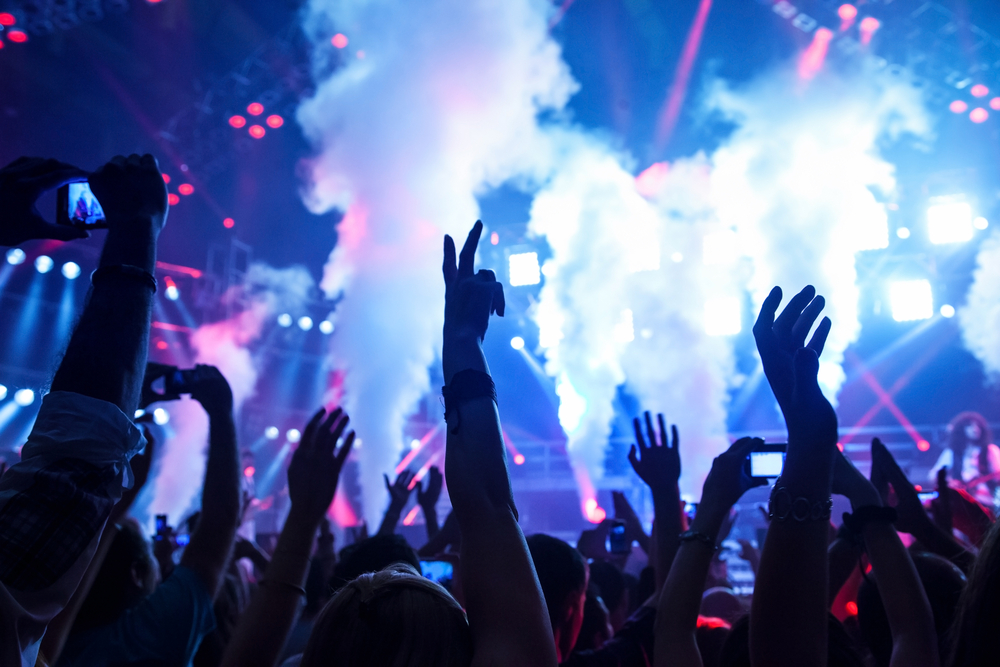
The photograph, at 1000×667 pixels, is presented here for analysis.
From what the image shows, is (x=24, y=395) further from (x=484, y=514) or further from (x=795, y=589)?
(x=795, y=589)

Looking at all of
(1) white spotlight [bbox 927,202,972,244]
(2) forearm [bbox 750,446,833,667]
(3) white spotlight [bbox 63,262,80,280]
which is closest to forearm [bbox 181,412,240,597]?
(2) forearm [bbox 750,446,833,667]

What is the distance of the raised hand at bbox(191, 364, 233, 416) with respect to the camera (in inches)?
97.8

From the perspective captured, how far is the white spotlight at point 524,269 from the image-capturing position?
2145 cm

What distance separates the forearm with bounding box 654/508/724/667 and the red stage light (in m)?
16.3

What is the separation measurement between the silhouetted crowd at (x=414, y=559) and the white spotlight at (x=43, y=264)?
1422cm

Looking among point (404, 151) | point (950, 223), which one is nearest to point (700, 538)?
point (404, 151)

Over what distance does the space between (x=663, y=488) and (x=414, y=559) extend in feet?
3.31

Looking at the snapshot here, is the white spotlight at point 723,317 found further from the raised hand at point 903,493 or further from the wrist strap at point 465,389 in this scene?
the wrist strap at point 465,389

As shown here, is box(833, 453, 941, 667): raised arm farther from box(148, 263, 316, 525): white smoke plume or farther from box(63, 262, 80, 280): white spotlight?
box(148, 263, 316, 525): white smoke plume

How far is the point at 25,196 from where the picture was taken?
1.42m

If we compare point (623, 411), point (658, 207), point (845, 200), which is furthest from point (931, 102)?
point (623, 411)

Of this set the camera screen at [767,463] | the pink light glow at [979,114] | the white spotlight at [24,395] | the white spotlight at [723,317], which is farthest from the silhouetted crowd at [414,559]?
the pink light glow at [979,114]

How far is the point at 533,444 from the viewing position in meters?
21.0

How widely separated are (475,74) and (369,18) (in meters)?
2.97
